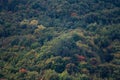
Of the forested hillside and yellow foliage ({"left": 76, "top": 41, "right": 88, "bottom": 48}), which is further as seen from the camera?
yellow foliage ({"left": 76, "top": 41, "right": 88, "bottom": 48})

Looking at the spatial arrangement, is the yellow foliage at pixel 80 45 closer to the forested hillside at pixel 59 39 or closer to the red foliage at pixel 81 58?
the forested hillside at pixel 59 39

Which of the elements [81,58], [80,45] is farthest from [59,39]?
[81,58]

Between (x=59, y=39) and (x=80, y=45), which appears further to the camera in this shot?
(x=59, y=39)

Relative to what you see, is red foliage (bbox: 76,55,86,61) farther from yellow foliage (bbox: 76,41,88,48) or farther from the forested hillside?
yellow foliage (bbox: 76,41,88,48)

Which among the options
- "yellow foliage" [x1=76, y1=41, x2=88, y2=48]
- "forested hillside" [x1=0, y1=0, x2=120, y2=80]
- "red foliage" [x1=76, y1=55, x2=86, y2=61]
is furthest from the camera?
"yellow foliage" [x1=76, y1=41, x2=88, y2=48]

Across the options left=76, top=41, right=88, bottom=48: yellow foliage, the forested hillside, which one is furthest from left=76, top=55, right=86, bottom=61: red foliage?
left=76, top=41, right=88, bottom=48: yellow foliage

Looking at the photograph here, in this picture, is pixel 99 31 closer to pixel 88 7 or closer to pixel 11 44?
pixel 88 7

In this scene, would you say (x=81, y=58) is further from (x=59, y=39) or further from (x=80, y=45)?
(x=59, y=39)

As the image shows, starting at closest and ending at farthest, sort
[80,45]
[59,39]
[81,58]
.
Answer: [81,58]
[80,45]
[59,39]

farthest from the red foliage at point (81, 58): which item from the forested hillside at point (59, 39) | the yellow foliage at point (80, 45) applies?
the yellow foliage at point (80, 45)
